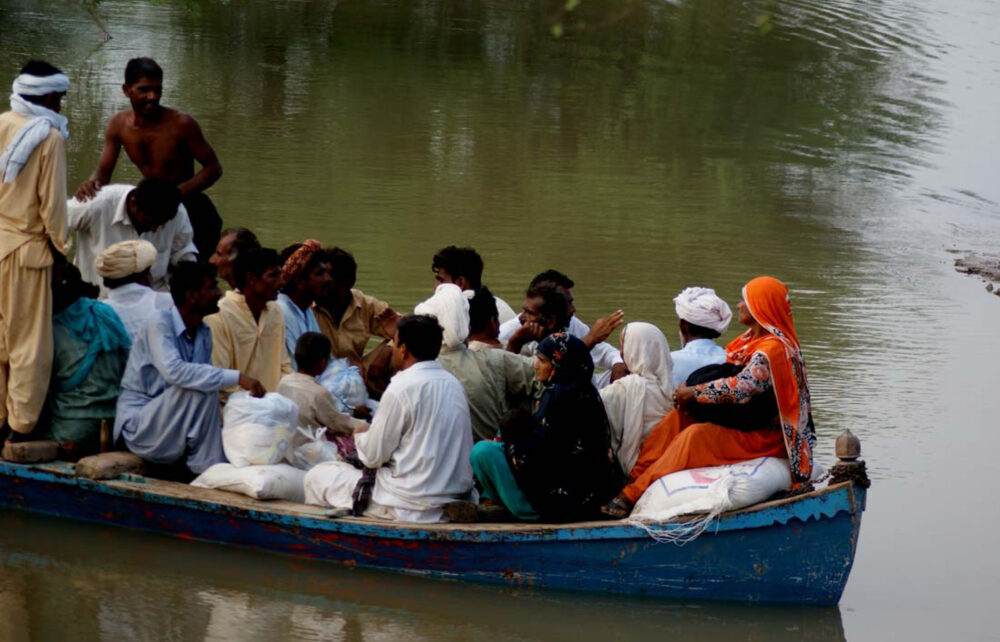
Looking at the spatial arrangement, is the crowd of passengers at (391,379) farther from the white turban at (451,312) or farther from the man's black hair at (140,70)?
the man's black hair at (140,70)

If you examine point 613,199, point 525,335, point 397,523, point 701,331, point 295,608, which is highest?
point 701,331

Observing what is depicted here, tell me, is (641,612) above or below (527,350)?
below

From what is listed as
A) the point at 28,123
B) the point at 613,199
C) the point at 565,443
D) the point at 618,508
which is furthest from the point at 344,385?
the point at 613,199

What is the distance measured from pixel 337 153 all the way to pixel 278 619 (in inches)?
356

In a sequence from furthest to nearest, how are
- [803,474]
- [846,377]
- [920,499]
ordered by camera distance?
[846,377], [920,499], [803,474]

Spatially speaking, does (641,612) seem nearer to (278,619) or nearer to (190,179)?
(278,619)

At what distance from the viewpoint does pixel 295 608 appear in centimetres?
606

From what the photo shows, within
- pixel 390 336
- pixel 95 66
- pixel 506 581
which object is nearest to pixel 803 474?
pixel 506 581

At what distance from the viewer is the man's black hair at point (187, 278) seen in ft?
19.8

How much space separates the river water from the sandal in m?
0.35

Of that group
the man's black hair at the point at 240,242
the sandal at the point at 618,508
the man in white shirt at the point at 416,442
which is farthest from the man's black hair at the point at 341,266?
the sandal at the point at 618,508

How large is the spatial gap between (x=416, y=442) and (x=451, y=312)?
1.99ft

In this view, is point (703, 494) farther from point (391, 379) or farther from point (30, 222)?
point (30, 222)

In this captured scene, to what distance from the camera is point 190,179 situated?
7.73 m
